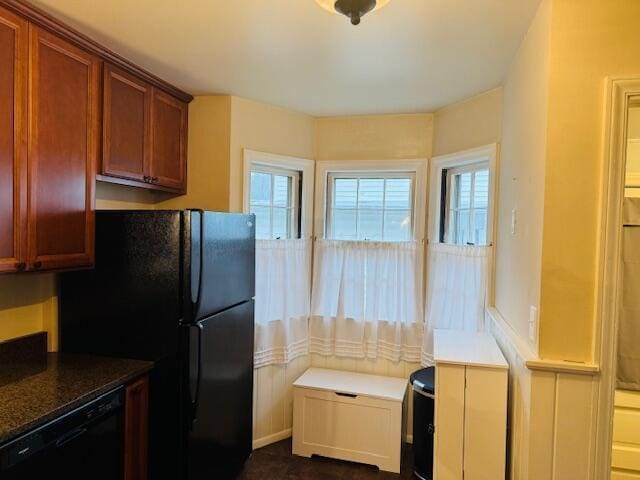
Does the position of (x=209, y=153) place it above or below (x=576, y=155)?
above

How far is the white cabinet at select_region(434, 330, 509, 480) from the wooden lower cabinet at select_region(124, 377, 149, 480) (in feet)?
4.62

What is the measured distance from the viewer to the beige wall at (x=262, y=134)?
9.07 feet

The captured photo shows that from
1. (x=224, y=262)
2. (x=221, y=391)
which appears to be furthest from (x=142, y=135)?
(x=221, y=391)

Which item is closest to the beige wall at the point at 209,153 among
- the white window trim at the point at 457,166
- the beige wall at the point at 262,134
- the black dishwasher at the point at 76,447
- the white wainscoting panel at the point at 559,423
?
the beige wall at the point at 262,134

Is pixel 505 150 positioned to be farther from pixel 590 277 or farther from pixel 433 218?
pixel 590 277

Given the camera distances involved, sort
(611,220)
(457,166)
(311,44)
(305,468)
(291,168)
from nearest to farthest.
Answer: (611,220) < (311,44) < (305,468) < (457,166) < (291,168)

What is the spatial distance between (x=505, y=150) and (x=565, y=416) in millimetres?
1421

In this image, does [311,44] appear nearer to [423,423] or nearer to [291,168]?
[291,168]

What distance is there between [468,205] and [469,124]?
0.55 m

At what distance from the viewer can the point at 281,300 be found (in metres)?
2.99

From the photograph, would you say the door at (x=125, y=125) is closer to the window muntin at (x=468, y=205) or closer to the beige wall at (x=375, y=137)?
the beige wall at (x=375, y=137)

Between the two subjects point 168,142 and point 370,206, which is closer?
point 168,142

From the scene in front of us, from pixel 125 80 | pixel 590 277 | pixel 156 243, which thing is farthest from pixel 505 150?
pixel 125 80

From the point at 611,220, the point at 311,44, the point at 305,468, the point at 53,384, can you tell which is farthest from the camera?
the point at 305,468
